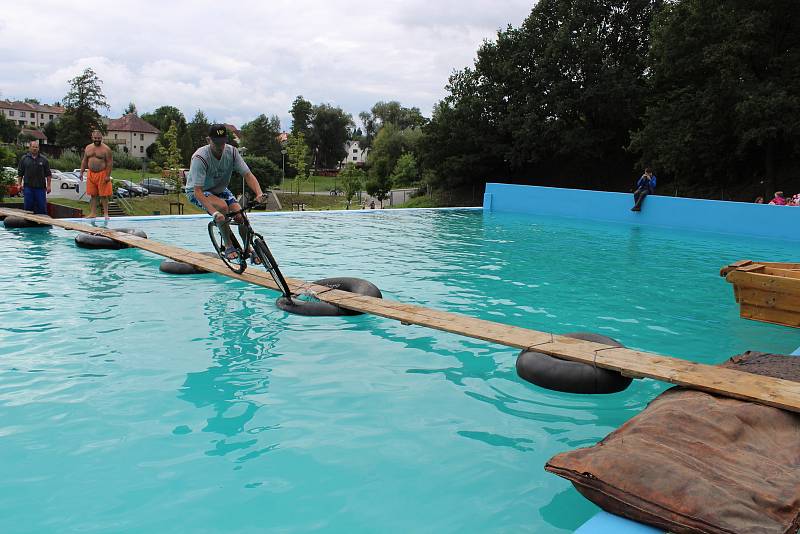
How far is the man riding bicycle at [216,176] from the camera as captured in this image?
24.8 feet

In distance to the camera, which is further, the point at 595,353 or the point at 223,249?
the point at 223,249

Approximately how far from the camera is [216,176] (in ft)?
26.0

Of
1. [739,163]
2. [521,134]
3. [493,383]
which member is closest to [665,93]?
[739,163]

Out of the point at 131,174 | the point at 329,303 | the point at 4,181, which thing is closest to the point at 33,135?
the point at 131,174

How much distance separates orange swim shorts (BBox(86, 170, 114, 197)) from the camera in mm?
13281

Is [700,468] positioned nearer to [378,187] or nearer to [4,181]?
[4,181]

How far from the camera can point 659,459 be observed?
10.3 ft

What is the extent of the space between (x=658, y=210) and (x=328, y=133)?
8922 cm

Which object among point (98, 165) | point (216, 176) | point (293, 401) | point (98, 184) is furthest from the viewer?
point (98, 184)

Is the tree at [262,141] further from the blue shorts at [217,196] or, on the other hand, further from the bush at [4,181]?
the blue shorts at [217,196]

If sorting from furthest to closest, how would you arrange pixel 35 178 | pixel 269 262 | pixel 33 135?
pixel 33 135
pixel 35 178
pixel 269 262

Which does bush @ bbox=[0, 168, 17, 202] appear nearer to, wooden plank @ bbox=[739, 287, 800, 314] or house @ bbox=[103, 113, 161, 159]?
wooden plank @ bbox=[739, 287, 800, 314]

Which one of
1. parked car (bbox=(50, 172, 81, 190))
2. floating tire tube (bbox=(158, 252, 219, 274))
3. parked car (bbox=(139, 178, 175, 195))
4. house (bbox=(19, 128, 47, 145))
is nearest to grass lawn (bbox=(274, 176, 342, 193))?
parked car (bbox=(139, 178, 175, 195))

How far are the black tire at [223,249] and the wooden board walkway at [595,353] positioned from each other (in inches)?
8.9
